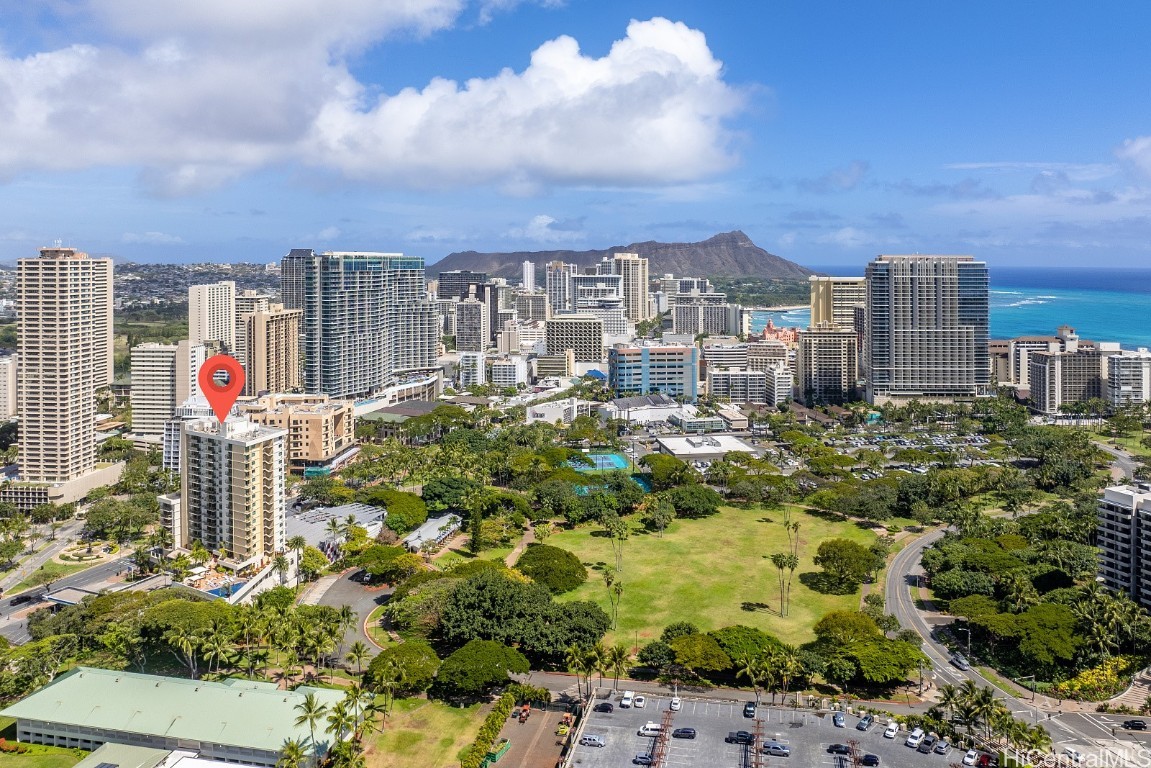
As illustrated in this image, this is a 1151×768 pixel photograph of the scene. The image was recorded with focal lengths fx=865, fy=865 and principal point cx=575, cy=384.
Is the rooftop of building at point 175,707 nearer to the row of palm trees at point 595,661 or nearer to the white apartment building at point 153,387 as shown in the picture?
the row of palm trees at point 595,661

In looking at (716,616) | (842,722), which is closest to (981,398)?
(716,616)

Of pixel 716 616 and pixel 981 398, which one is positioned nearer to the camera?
pixel 716 616

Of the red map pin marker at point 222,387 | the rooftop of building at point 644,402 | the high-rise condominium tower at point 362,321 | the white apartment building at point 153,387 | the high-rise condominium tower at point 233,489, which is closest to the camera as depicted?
the red map pin marker at point 222,387

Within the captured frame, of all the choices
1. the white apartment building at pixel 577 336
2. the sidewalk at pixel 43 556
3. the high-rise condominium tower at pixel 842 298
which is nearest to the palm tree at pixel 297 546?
the sidewalk at pixel 43 556

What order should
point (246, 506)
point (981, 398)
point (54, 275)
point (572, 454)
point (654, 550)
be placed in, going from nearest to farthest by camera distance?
1. point (246, 506)
2. point (654, 550)
3. point (54, 275)
4. point (572, 454)
5. point (981, 398)

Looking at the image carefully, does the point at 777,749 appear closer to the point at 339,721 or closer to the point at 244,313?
the point at 339,721

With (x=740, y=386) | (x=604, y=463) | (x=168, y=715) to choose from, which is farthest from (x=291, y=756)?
(x=740, y=386)

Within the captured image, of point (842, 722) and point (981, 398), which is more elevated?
point (981, 398)

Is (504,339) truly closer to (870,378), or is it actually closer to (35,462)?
(870,378)
